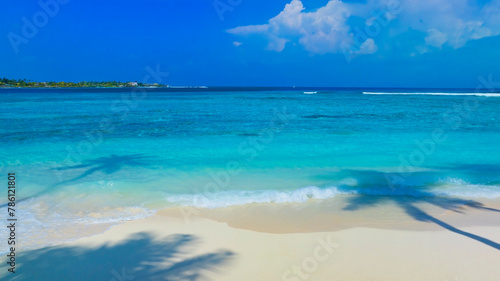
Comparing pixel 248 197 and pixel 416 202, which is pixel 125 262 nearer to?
pixel 248 197

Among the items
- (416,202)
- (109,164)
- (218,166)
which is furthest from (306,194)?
(109,164)

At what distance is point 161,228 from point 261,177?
5.35 m

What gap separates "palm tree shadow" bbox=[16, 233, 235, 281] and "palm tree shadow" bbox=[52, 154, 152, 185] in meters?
6.02

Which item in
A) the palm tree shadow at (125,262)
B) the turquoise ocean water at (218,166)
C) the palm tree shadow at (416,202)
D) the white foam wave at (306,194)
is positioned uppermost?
the turquoise ocean water at (218,166)

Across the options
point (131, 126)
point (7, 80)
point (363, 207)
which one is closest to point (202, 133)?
point (131, 126)

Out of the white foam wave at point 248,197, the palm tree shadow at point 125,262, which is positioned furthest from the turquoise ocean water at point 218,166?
the palm tree shadow at point 125,262

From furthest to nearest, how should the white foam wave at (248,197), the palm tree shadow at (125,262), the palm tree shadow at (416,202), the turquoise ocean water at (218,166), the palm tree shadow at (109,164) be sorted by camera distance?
the palm tree shadow at (109,164), the turquoise ocean water at (218,166), the white foam wave at (248,197), the palm tree shadow at (416,202), the palm tree shadow at (125,262)

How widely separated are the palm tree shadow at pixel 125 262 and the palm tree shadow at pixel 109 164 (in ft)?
19.8

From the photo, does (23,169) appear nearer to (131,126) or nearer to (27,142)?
(27,142)

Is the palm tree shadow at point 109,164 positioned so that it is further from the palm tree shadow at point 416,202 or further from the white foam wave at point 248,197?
the palm tree shadow at point 416,202

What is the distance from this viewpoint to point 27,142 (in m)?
19.1

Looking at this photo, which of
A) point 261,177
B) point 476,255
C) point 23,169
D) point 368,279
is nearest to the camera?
point 368,279

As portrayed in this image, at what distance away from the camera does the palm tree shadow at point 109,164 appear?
13352 mm

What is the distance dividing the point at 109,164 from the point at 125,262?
9091 millimetres
